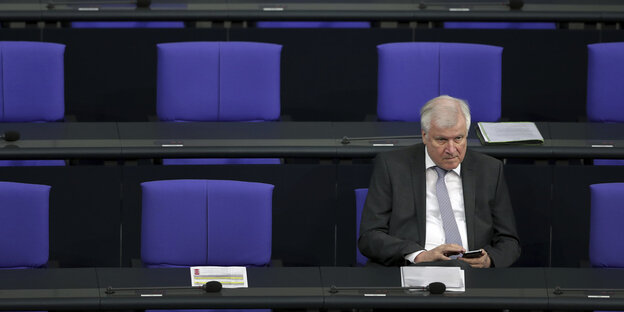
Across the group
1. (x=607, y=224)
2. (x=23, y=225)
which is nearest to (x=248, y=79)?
(x=23, y=225)

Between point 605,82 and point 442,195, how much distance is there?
1.10 metres

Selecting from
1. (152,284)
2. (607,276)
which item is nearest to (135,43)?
(152,284)

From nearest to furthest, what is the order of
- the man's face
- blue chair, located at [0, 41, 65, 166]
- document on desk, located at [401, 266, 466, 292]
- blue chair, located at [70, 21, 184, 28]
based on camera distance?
document on desk, located at [401, 266, 466, 292] < the man's face < blue chair, located at [0, 41, 65, 166] < blue chair, located at [70, 21, 184, 28]

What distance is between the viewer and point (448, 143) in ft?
9.19

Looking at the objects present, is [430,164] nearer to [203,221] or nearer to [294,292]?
[203,221]

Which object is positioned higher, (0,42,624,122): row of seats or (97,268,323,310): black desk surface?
(0,42,624,122): row of seats

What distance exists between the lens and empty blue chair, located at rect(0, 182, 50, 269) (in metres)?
2.79

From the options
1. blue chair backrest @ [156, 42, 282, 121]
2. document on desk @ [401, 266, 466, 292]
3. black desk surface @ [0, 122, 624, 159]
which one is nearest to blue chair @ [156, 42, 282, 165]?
blue chair backrest @ [156, 42, 282, 121]

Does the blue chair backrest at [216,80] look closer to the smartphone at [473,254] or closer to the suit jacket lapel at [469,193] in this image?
the suit jacket lapel at [469,193]

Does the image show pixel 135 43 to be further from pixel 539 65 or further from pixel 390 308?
pixel 390 308

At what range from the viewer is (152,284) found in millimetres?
2357

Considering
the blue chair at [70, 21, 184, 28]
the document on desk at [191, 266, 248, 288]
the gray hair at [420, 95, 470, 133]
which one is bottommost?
the document on desk at [191, 266, 248, 288]
